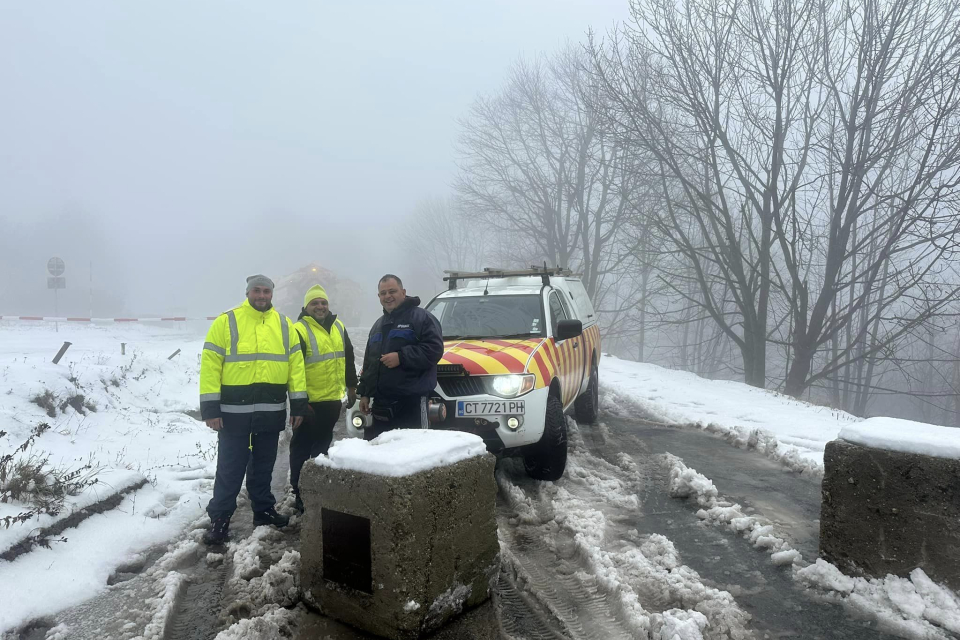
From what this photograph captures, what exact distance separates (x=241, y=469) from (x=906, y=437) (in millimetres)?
4367

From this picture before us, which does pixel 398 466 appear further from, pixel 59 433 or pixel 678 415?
pixel 678 415

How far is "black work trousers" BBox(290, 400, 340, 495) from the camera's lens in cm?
498

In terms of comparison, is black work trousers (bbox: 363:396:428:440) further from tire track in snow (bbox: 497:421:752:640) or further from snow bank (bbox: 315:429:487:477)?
snow bank (bbox: 315:429:487:477)

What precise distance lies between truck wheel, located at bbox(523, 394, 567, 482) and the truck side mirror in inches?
29.5

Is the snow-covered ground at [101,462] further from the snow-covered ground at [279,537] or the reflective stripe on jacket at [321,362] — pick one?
the reflective stripe on jacket at [321,362]

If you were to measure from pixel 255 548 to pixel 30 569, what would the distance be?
129cm

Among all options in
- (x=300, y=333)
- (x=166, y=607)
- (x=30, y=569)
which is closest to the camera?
(x=166, y=607)

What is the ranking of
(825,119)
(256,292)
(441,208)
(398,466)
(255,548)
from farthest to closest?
(441,208)
(825,119)
(256,292)
(255,548)
(398,466)

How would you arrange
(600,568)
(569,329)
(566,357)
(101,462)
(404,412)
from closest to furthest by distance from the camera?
A: 1. (600,568)
2. (404,412)
3. (101,462)
4. (569,329)
5. (566,357)

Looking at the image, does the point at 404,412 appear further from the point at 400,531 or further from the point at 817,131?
the point at 817,131

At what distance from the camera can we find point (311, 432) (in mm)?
5020

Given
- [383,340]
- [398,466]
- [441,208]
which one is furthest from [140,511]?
[441,208]

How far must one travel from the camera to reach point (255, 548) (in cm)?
→ 398

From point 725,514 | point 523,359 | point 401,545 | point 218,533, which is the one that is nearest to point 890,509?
point 725,514
